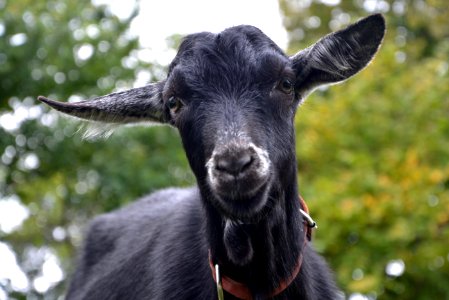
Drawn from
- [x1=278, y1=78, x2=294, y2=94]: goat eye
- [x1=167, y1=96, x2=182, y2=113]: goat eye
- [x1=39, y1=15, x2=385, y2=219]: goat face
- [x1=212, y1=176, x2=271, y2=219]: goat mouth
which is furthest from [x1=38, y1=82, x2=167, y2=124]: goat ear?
[x1=212, y1=176, x2=271, y2=219]: goat mouth

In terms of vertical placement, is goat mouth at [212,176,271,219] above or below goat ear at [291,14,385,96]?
below

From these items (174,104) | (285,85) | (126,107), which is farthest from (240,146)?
(126,107)

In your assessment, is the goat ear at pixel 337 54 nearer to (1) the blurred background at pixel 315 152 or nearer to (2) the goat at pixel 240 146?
(2) the goat at pixel 240 146

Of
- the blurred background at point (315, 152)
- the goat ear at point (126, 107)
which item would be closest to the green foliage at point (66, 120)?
the blurred background at point (315, 152)

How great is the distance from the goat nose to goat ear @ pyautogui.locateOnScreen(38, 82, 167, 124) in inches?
47.9

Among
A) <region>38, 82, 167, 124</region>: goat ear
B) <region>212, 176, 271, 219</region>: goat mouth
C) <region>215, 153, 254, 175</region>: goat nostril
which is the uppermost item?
<region>38, 82, 167, 124</region>: goat ear

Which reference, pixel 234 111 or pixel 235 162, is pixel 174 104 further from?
pixel 235 162

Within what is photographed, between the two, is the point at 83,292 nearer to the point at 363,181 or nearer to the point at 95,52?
the point at 363,181

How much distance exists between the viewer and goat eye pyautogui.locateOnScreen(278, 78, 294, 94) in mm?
4953

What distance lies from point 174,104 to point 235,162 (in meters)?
0.94

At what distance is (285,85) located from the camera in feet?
16.3

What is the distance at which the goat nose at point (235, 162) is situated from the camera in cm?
430

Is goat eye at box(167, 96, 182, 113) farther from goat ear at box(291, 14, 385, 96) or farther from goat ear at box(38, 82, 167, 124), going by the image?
goat ear at box(291, 14, 385, 96)

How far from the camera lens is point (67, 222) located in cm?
1555
